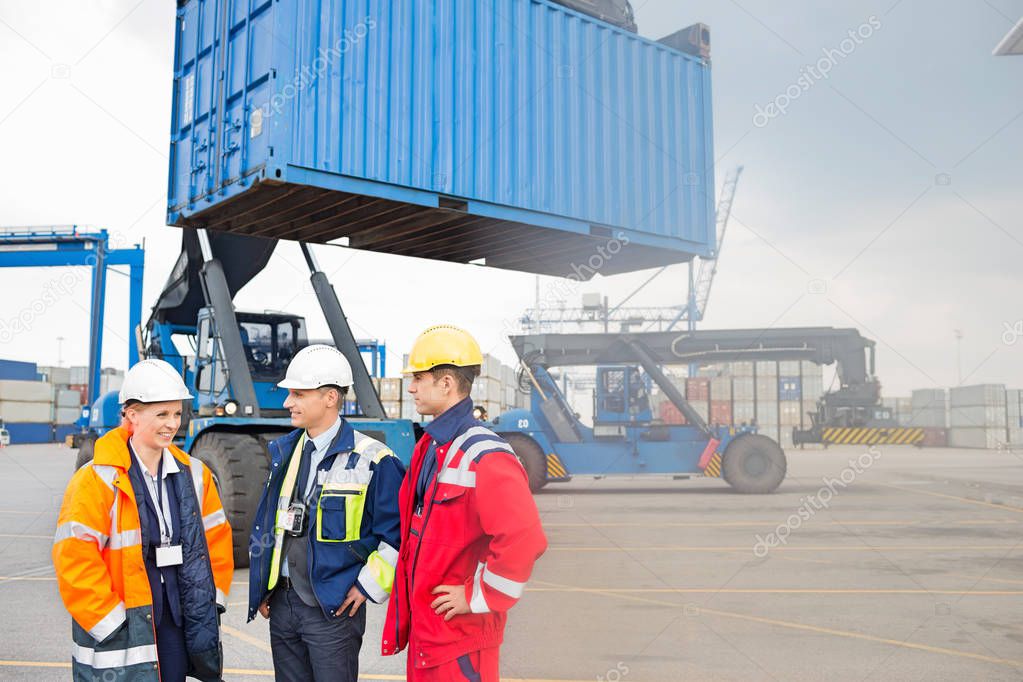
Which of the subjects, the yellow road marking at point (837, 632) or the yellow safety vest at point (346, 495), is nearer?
the yellow safety vest at point (346, 495)

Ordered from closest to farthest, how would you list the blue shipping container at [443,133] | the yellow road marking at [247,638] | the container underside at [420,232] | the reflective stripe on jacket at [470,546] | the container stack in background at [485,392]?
the reflective stripe on jacket at [470,546] < the yellow road marking at [247,638] < the blue shipping container at [443,133] < the container underside at [420,232] < the container stack in background at [485,392]

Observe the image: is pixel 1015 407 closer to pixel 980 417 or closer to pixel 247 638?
pixel 980 417

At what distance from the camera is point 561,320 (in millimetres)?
52156

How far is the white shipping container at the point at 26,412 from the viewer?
37062 mm

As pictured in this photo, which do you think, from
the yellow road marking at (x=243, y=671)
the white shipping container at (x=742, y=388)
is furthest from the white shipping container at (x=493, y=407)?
the yellow road marking at (x=243, y=671)

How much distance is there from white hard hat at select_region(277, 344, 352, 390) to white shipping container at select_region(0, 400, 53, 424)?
40609 millimetres

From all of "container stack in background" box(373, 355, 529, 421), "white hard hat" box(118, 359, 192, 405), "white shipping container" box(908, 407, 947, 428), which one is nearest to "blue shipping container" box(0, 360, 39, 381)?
"container stack in background" box(373, 355, 529, 421)

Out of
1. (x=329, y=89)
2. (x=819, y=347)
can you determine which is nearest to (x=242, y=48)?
(x=329, y=89)

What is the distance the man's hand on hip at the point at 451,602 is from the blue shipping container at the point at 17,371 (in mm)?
44205

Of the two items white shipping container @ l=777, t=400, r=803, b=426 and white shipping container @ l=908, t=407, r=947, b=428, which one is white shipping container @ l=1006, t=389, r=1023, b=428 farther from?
white shipping container @ l=777, t=400, r=803, b=426

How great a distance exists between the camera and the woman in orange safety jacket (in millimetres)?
2352

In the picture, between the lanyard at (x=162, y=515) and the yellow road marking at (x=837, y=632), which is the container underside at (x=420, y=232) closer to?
the yellow road marking at (x=837, y=632)

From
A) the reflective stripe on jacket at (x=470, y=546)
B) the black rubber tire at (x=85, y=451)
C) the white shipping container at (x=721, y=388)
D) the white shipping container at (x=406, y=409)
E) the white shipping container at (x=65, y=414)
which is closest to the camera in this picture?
the reflective stripe on jacket at (x=470, y=546)

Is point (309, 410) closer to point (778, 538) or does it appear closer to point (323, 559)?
point (323, 559)
